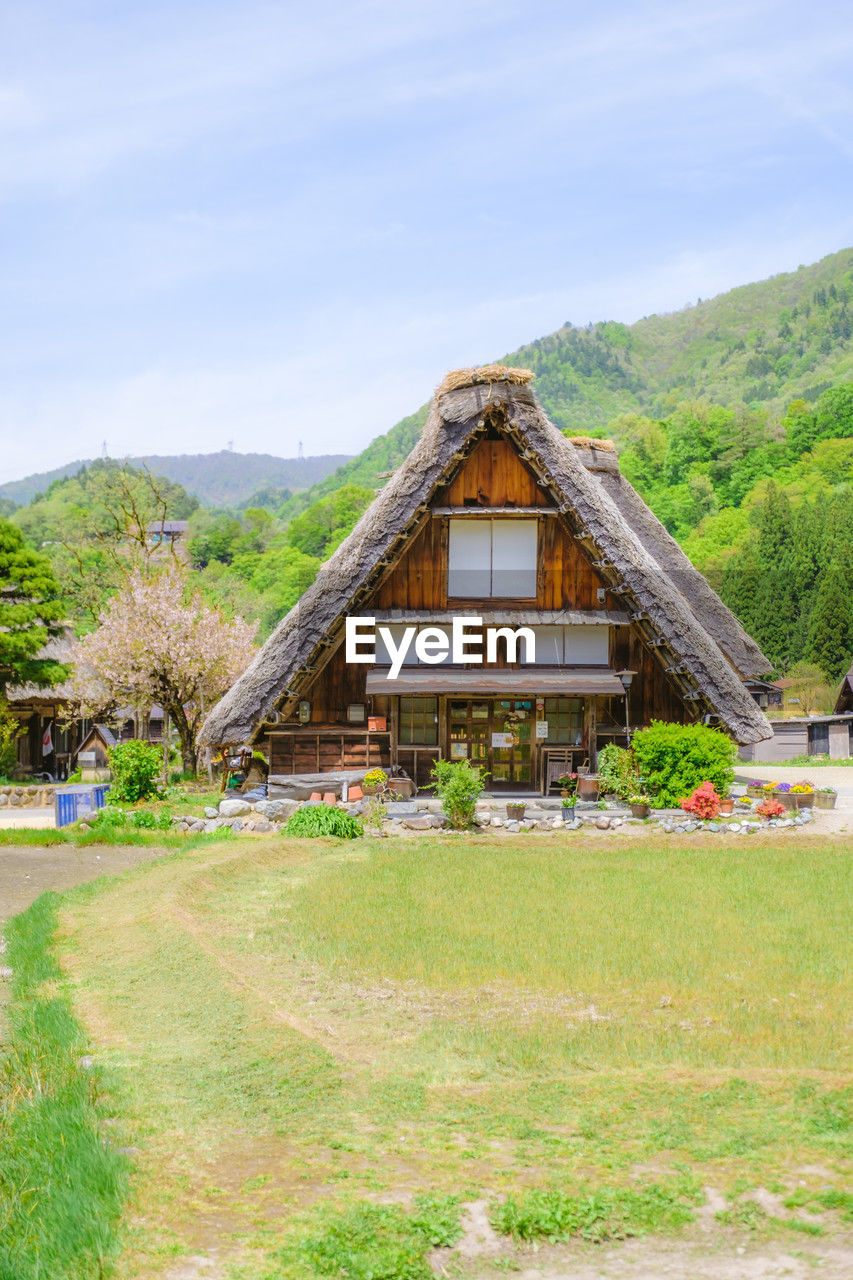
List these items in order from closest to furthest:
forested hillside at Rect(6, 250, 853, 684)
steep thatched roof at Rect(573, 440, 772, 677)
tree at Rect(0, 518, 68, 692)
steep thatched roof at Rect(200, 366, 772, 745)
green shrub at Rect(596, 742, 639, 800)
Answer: steep thatched roof at Rect(200, 366, 772, 745)
green shrub at Rect(596, 742, 639, 800)
steep thatched roof at Rect(573, 440, 772, 677)
tree at Rect(0, 518, 68, 692)
forested hillside at Rect(6, 250, 853, 684)

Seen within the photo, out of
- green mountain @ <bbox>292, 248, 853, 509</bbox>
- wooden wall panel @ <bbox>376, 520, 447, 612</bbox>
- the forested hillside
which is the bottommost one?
wooden wall panel @ <bbox>376, 520, 447, 612</bbox>

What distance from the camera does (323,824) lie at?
19.1m

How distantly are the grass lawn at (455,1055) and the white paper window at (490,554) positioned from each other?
1012cm

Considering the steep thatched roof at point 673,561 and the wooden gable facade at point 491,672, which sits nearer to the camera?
the wooden gable facade at point 491,672

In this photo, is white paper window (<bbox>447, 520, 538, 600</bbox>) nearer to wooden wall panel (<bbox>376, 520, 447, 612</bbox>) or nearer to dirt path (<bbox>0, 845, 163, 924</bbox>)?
wooden wall panel (<bbox>376, 520, 447, 612</bbox>)

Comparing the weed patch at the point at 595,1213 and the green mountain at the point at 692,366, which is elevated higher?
the green mountain at the point at 692,366

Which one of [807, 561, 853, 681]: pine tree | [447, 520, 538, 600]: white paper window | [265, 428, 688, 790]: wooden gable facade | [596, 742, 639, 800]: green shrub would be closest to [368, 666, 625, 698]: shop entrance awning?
[265, 428, 688, 790]: wooden gable facade

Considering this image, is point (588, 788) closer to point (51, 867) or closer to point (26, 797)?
point (51, 867)

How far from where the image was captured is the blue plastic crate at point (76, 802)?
21.6 meters

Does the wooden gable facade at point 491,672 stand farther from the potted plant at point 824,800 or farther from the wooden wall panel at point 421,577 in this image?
the potted plant at point 824,800

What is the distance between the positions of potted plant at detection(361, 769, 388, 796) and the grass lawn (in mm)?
7672

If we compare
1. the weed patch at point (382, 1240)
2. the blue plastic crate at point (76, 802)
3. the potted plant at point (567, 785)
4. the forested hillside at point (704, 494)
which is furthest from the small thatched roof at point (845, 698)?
the weed patch at point (382, 1240)

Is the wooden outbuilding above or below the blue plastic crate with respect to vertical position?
above

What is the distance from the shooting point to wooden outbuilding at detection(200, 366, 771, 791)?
72.8ft
